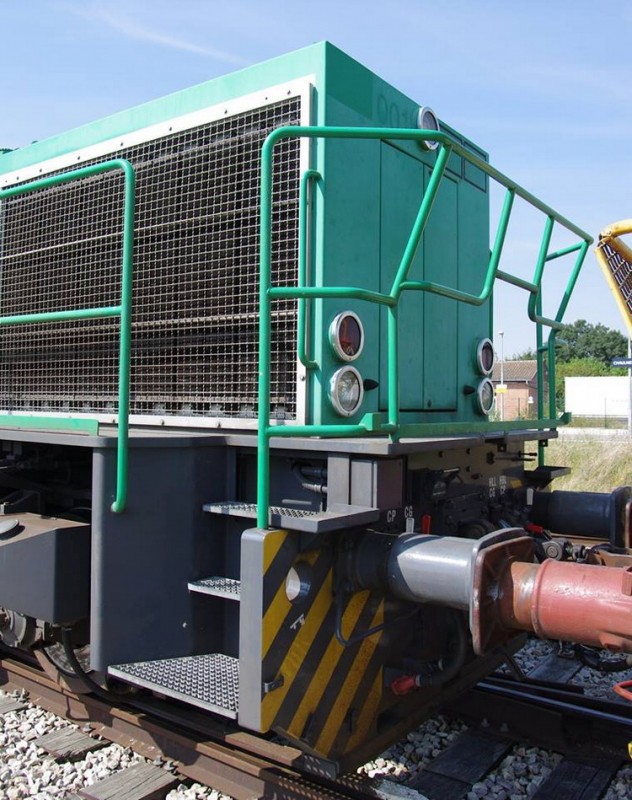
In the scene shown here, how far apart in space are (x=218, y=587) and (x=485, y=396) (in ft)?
7.81

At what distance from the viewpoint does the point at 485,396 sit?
185 inches

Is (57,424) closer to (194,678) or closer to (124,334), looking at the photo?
(124,334)

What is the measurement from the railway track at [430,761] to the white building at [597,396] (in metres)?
47.0

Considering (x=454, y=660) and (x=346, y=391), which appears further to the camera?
(x=346, y=391)

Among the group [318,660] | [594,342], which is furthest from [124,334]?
[594,342]

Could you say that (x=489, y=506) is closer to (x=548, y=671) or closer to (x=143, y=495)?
(x=548, y=671)

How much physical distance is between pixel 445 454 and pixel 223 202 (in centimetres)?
166

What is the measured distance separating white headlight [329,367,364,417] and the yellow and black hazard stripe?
67 centimetres

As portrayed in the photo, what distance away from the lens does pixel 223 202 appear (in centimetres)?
362

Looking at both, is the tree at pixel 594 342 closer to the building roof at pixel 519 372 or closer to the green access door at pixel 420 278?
the building roof at pixel 519 372

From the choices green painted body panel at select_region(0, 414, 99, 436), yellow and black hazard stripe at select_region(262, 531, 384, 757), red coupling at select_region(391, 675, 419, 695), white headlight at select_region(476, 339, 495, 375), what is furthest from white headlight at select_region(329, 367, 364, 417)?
white headlight at select_region(476, 339, 495, 375)

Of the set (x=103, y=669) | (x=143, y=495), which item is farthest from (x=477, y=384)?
(x=103, y=669)

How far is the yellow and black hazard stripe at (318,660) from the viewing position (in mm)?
2680

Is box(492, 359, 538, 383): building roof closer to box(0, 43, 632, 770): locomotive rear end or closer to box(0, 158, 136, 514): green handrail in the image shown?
box(0, 43, 632, 770): locomotive rear end
